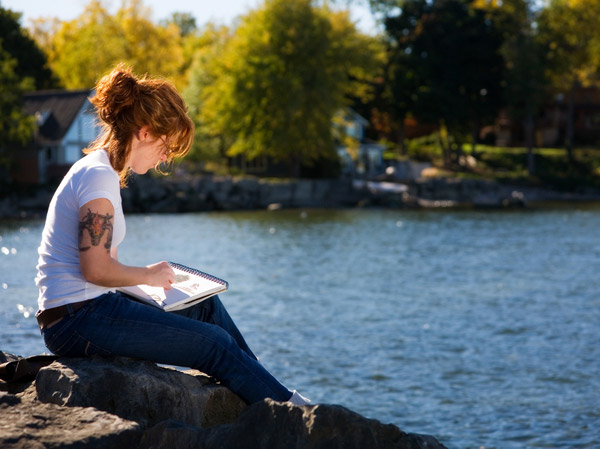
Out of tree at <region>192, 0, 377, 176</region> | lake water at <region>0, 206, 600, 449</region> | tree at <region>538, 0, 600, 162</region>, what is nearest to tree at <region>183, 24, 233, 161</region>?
tree at <region>192, 0, 377, 176</region>

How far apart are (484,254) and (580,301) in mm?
11006

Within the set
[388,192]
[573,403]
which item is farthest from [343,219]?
[573,403]

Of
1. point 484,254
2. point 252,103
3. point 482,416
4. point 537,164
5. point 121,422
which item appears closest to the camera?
point 121,422

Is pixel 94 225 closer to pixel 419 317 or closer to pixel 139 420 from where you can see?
pixel 139 420

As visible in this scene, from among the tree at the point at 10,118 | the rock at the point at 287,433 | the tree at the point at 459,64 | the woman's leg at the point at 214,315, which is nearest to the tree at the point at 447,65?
the tree at the point at 459,64

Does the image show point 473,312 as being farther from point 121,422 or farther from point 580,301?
point 121,422

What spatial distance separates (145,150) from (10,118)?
47.7 meters

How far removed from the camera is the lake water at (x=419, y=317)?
38.1 ft

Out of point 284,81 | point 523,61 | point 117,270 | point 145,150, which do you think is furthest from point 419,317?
point 523,61

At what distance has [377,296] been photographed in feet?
71.3

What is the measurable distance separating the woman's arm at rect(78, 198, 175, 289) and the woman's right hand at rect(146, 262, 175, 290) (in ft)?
0.51

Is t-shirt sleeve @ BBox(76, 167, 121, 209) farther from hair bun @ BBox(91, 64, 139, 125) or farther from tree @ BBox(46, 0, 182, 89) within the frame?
tree @ BBox(46, 0, 182, 89)

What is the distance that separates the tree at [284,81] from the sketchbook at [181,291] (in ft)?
173

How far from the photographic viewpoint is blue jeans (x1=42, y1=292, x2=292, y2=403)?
471 cm
